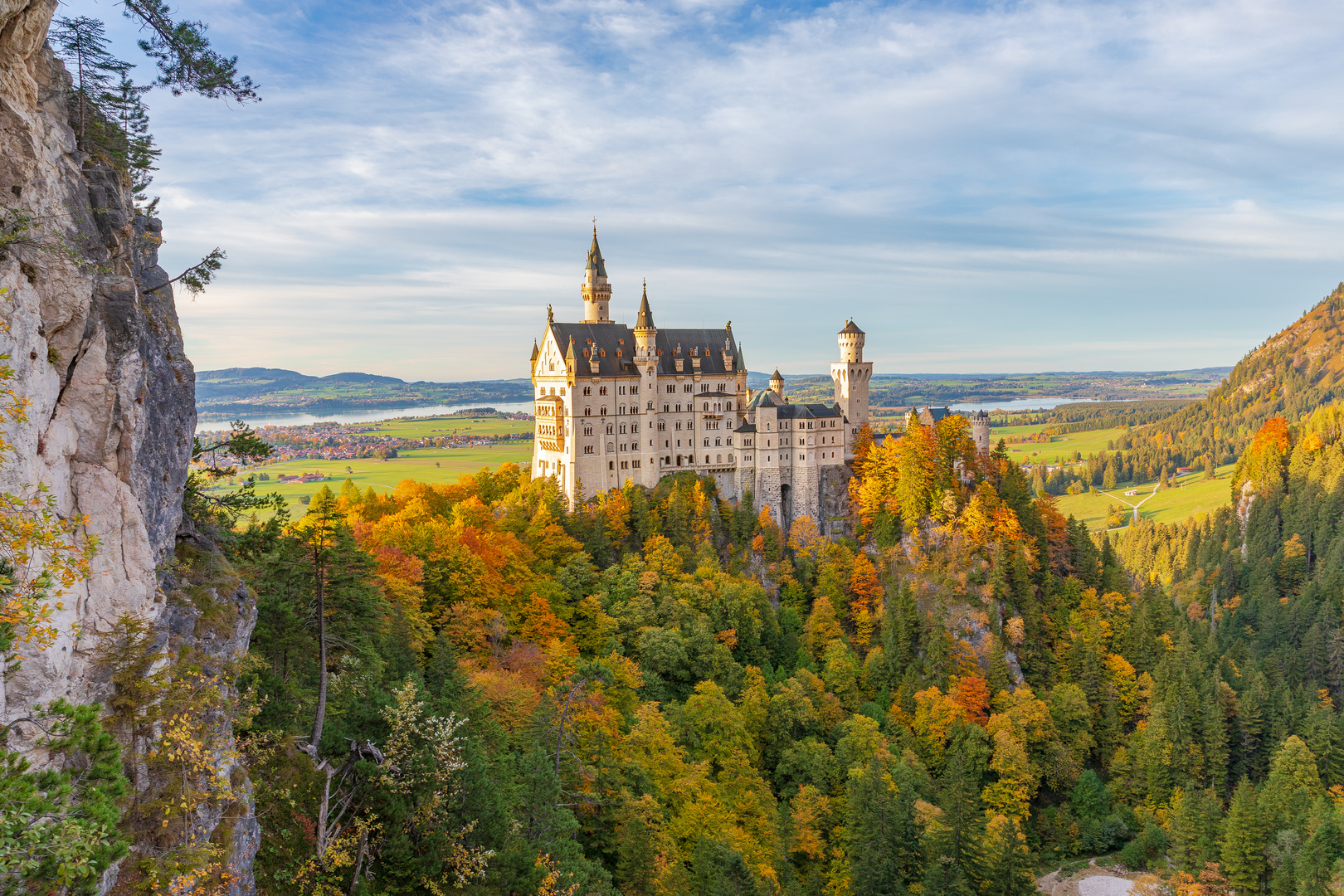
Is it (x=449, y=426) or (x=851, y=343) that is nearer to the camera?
(x=851, y=343)

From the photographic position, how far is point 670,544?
247 feet

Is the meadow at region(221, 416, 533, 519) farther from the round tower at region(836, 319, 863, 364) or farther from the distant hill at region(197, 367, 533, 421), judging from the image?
the round tower at region(836, 319, 863, 364)

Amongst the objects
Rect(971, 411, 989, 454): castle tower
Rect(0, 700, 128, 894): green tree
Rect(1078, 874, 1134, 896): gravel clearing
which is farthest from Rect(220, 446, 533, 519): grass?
Rect(1078, 874, 1134, 896): gravel clearing

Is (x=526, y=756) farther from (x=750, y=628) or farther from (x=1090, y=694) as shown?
(x=1090, y=694)

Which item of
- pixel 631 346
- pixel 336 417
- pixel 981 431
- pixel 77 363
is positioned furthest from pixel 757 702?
pixel 336 417

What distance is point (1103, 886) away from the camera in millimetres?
64750

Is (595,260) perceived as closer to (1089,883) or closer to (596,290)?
(596,290)

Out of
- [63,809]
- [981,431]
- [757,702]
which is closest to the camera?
[63,809]

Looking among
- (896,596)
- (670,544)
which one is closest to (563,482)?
(670,544)

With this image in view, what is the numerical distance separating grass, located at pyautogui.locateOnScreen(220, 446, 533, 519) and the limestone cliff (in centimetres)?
Answer: 4874

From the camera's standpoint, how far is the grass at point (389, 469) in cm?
7625

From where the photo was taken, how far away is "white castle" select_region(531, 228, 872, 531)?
262 feet

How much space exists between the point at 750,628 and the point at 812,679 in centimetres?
690

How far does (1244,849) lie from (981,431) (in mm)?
44107
